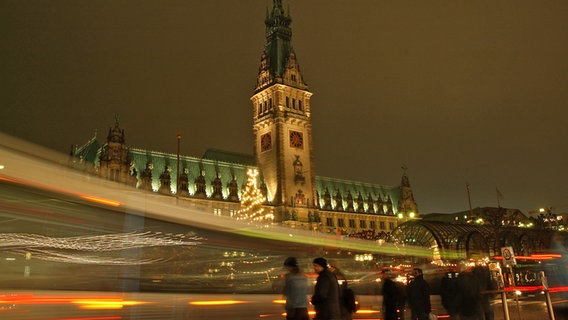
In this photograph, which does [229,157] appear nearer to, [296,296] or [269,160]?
[269,160]

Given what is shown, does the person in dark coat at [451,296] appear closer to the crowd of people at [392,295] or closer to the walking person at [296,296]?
the crowd of people at [392,295]

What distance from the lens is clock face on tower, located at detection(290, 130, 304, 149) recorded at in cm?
8781

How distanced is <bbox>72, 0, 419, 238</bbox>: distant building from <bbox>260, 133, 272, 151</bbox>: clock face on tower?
18 centimetres

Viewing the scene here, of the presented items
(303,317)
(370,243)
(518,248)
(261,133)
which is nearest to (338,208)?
(261,133)

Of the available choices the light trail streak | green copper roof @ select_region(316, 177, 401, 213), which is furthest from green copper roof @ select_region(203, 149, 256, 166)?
the light trail streak

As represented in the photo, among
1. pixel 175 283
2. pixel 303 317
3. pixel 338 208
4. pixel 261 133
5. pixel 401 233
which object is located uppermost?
pixel 261 133

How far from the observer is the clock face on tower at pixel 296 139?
87812 millimetres

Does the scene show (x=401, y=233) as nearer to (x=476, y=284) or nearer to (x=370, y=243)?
(x=370, y=243)

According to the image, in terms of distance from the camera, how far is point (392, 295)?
12.4 m

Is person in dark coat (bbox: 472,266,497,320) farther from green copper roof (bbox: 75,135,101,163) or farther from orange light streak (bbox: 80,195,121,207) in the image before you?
green copper roof (bbox: 75,135,101,163)

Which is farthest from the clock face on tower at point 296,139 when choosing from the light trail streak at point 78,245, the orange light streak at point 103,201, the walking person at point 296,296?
the orange light streak at point 103,201

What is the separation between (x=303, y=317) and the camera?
355 inches

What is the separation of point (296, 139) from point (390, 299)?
7643 cm

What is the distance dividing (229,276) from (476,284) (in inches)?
257
